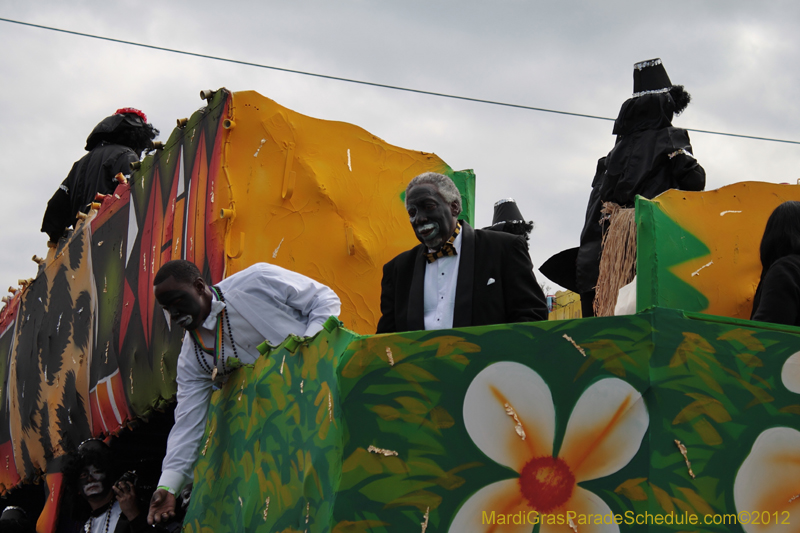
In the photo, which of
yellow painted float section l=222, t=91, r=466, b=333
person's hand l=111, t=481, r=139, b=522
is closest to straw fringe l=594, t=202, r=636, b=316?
yellow painted float section l=222, t=91, r=466, b=333

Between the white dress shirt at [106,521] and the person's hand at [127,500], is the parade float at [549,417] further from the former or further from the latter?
the white dress shirt at [106,521]

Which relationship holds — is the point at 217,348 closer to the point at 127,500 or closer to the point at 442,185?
Result: the point at 442,185

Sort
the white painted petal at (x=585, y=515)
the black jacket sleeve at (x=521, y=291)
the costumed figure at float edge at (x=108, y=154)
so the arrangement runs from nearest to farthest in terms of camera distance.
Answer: the white painted petal at (x=585, y=515)
the black jacket sleeve at (x=521, y=291)
the costumed figure at float edge at (x=108, y=154)

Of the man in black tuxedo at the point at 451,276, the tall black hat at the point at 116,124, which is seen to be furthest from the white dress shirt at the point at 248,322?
the tall black hat at the point at 116,124

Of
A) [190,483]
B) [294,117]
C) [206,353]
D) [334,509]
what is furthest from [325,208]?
[334,509]

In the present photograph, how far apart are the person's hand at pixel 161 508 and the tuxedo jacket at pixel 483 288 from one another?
1171mm

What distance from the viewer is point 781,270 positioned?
325cm

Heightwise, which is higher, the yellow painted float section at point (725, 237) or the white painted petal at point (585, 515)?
the yellow painted float section at point (725, 237)

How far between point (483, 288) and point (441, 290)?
0.62ft

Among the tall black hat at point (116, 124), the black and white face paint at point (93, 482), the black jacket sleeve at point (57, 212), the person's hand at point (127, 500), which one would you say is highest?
the tall black hat at point (116, 124)

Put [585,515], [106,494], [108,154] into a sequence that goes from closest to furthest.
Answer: [585,515] → [106,494] → [108,154]

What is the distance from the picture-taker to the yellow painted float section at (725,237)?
3.99 m

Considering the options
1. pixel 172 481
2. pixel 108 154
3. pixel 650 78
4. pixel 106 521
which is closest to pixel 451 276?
pixel 172 481

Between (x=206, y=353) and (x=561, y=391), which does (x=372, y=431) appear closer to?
(x=561, y=391)
